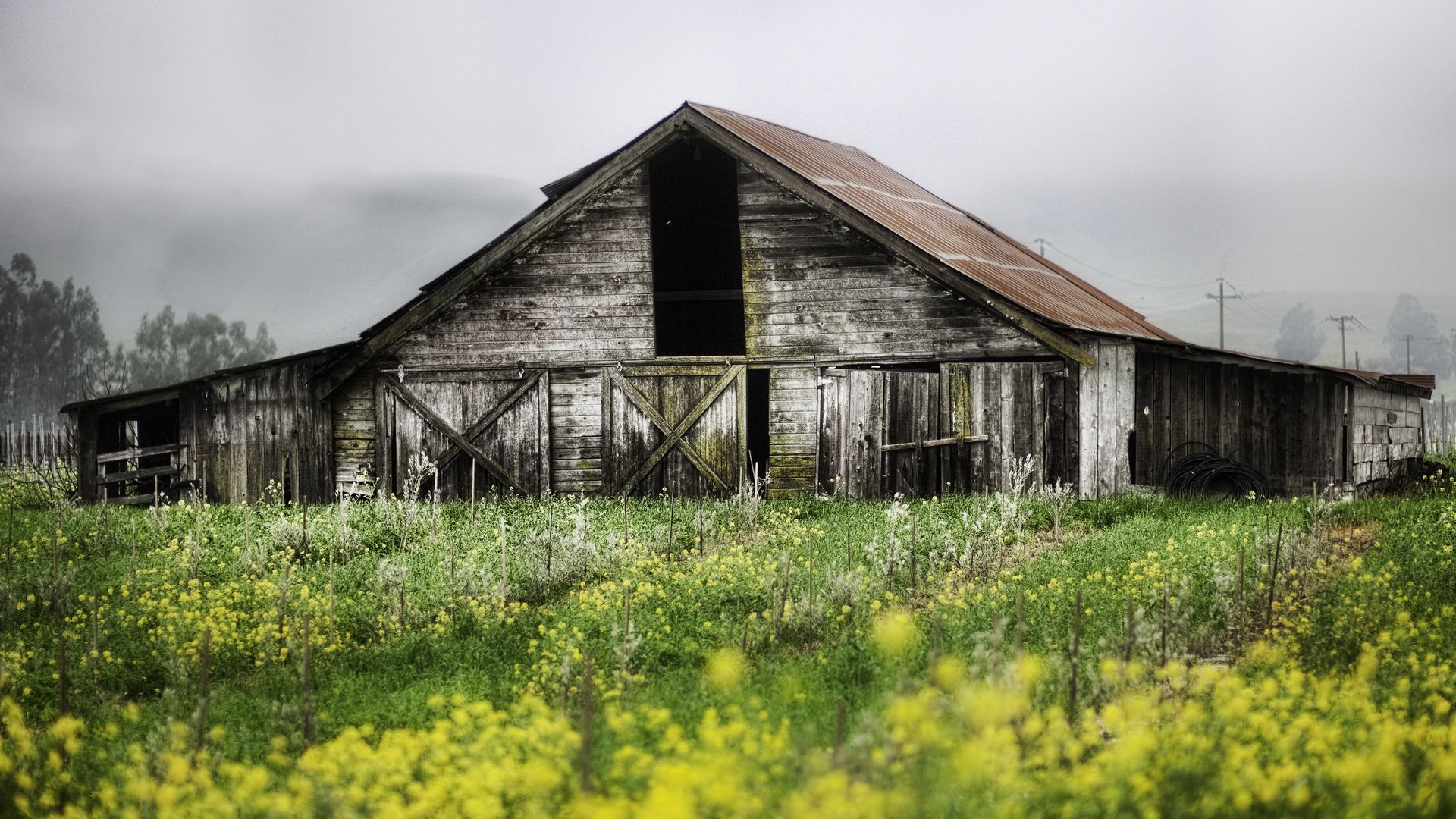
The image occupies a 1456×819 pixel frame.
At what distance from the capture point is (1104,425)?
15.0 metres

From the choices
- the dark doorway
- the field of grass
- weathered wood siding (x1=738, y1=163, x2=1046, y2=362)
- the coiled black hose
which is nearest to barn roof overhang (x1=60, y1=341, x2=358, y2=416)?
the field of grass

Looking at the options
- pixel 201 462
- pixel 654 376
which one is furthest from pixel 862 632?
pixel 201 462

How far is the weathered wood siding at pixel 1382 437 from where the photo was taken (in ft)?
54.4

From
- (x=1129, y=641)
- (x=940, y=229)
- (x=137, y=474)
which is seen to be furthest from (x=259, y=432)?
(x=1129, y=641)

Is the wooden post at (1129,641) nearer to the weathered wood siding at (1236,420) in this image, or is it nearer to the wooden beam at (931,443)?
the wooden beam at (931,443)

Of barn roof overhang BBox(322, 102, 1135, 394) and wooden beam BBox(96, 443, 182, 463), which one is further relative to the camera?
wooden beam BBox(96, 443, 182, 463)

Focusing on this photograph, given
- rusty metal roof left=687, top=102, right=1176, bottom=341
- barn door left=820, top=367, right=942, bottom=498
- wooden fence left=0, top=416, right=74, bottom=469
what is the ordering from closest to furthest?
barn door left=820, top=367, right=942, bottom=498, rusty metal roof left=687, top=102, right=1176, bottom=341, wooden fence left=0, top=416, right=74, bottom=469

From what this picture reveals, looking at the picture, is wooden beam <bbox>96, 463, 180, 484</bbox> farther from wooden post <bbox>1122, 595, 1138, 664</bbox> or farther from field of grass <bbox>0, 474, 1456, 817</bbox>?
wooden post <bbox>1122, 595, 1138, 664</bbox>

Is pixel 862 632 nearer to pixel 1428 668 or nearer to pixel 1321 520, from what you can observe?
pixel 1428 668

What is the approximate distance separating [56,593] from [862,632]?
7232mm

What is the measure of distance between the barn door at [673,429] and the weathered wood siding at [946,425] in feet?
4.34

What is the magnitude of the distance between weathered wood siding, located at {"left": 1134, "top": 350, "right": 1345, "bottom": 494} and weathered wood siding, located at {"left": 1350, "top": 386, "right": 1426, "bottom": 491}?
0.52 metres

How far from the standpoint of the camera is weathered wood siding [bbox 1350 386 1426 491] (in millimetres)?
16578

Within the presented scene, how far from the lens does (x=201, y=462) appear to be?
17.6 m
